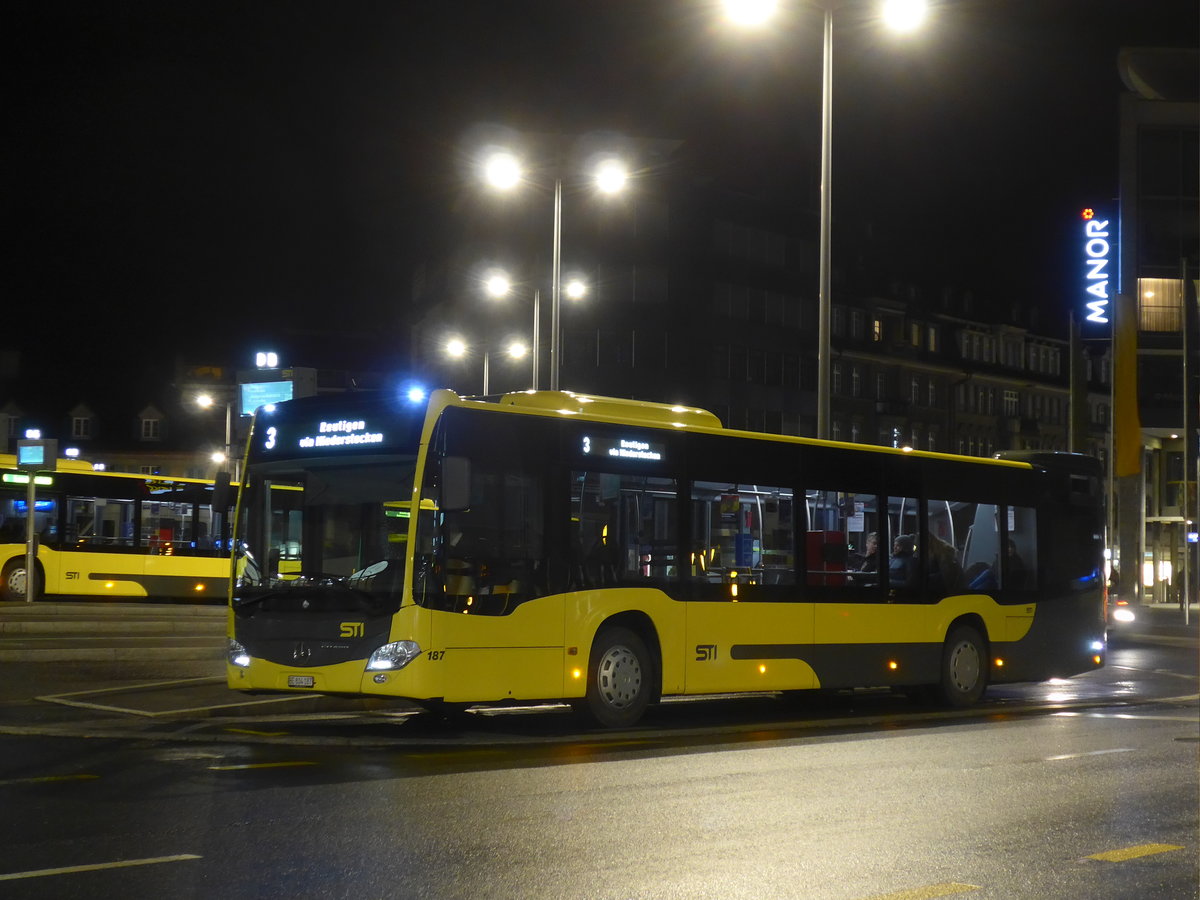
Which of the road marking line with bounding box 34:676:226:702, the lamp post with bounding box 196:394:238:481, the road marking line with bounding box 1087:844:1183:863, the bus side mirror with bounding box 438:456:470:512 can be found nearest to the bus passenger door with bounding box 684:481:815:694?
the bus side mirror with bounding box 438:456:470:512

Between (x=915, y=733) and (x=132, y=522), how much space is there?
83.1 feet

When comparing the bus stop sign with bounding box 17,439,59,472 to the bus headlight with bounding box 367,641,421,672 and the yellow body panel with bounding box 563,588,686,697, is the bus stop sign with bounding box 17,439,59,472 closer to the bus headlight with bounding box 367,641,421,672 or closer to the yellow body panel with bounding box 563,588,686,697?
the yellow body panel with bounding box 563,588,686,697

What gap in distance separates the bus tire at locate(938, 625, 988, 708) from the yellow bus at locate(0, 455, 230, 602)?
2057 cm

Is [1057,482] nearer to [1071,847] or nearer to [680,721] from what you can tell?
[680,721]

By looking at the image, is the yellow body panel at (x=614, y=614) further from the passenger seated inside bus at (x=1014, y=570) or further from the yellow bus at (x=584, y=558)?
the passenger seated inside bus at (x=1014, y=570)

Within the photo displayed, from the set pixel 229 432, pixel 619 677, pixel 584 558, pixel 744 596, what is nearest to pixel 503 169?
pixel 744 596

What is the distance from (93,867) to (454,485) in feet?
20.4

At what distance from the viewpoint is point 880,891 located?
713 cm

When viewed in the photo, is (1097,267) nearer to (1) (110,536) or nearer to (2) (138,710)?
(1) (110,536)

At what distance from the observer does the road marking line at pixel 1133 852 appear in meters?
8.20

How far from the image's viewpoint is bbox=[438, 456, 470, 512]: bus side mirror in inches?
520

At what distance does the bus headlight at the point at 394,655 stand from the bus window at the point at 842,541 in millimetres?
5124

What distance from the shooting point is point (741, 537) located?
52.9ft

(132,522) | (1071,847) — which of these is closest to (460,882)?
(1071,847)
